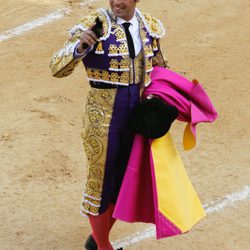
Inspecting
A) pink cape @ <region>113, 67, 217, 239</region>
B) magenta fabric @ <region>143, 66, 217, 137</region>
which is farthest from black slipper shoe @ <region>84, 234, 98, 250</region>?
magenta fabric @ <region>143, 66, 217, 137</region>

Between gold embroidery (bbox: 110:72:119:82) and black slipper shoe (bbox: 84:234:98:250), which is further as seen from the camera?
black slipper shoe (bbox: 84:234:98:250)

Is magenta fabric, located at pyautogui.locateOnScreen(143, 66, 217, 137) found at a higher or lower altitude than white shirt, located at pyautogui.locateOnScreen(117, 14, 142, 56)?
lower

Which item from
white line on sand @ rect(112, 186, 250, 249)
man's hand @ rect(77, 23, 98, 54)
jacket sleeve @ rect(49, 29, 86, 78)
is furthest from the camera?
white line on sand @ rect(112, 186, 250, 249)

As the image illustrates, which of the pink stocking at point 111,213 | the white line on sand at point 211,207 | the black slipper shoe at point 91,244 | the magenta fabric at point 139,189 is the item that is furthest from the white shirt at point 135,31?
the white line on sand at point 211,207

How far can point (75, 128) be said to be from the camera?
284 inches

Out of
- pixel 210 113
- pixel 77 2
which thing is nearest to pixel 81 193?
pixel 210 113

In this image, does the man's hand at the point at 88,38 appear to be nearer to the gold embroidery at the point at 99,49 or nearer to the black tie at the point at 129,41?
the gold embroidery at the point at 99,49

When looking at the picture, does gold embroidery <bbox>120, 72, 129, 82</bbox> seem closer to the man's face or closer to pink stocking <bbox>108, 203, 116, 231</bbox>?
the man's face

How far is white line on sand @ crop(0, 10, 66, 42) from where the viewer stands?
876 cm

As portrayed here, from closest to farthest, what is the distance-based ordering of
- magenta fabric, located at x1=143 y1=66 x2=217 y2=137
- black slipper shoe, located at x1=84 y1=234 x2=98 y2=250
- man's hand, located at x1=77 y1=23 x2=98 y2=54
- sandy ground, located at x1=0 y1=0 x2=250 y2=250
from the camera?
man's hand, located at x1=77 y1=23 x2=98 y2=54 → magenta fabric, located at x1=143 y1=66 x2=217 y2=137 → black slipper shoe, located at x1=84 y1=234 x2=98 y2=250 → sandy ground, located at x1=0 y1=0 x2=250 y2=250

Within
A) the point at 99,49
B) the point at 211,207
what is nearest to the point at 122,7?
the point at 99,49

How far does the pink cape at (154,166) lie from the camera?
522cm

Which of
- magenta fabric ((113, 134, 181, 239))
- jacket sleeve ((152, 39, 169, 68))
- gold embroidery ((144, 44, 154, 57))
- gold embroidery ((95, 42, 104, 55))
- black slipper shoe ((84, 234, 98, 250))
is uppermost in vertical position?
gold embroidery ((95, 42, 104, 55))

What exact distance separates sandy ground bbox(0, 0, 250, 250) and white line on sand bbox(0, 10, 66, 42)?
7 centimetres
